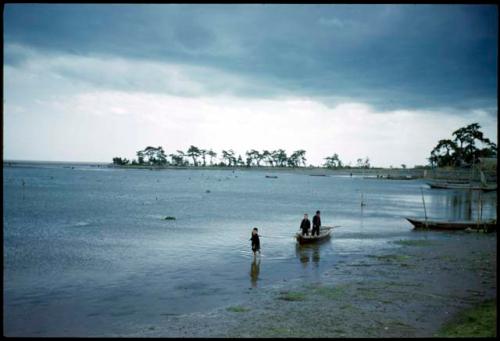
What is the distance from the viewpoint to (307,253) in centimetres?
2384

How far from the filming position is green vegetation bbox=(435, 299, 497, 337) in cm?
1062

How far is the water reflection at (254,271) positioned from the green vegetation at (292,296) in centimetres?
178

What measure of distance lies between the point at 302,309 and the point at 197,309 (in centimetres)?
364

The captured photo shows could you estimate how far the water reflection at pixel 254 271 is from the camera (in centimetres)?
1778

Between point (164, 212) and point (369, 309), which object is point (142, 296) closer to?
point (369, 309)

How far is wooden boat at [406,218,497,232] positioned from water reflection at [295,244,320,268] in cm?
1288

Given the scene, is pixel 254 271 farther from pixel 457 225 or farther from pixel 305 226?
pixel 457 225

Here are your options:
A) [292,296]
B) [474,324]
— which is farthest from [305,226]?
[474,324]

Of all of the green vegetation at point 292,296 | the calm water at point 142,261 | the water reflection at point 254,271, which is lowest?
the calm water at point 142,261

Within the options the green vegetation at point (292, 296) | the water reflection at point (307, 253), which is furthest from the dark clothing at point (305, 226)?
the green vegetation at point (292, 296)

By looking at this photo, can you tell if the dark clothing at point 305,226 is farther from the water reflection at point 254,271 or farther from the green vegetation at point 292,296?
the green vegetation at point 292,296

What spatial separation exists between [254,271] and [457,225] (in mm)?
21252

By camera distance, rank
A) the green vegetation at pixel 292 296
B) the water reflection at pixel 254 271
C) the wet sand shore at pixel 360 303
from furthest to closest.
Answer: the water reflection at pixel 254 271, the green vegetation at pixel 292 296, the wet sand shore at pixel 360 303

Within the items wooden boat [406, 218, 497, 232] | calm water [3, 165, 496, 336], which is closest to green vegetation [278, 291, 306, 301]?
calm water [3, 165, 496, 336]
